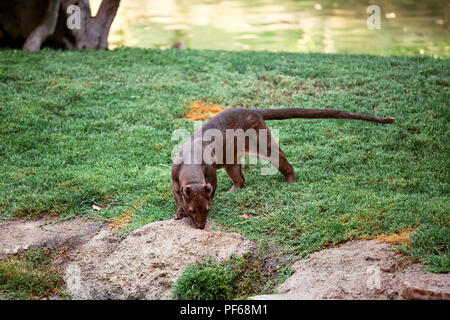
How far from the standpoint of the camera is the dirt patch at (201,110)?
376 inches

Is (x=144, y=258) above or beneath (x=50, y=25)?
beneath

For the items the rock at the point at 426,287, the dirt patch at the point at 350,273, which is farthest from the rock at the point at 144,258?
Answer: the rock at the point at 426,287

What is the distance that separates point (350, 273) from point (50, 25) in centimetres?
1048

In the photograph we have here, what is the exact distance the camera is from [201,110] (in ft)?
32.1

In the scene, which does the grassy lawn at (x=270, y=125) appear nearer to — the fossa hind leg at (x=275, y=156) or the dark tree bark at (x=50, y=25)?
the fossa hind leg at (x=275, y=156)

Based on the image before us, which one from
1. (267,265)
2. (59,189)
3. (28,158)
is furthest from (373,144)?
(28,158)

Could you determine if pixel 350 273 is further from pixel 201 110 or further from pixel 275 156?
pixel 201 110

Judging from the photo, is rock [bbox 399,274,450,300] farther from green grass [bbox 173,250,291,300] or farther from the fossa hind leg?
the fossa hind leg

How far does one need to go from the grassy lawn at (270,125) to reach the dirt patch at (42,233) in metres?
0.22

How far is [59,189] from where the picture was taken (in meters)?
6.92

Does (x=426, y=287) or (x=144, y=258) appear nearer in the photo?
(x=426, y=287)

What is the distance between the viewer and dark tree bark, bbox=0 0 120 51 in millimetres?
12867

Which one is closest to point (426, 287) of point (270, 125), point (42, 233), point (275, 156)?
point (275, 156)

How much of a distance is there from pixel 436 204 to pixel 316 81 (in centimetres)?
527
